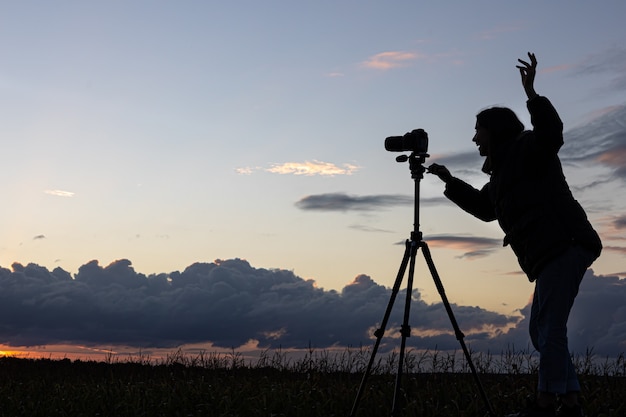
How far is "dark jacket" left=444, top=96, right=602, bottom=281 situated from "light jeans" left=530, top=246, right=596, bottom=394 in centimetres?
11

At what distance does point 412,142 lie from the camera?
24.3 feet

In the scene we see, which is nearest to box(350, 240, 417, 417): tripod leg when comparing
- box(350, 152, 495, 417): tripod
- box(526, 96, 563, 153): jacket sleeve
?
box(350, 152, 495, 417): tripod

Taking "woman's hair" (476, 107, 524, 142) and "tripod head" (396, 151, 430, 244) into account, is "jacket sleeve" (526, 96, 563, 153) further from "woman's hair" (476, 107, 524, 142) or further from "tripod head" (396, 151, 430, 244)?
"tripod head" (396, 151, 430, 244)

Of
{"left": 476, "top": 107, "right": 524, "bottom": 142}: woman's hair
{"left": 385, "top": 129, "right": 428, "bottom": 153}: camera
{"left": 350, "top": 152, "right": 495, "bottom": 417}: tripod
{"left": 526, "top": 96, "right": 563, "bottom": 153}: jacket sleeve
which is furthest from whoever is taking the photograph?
{"left": 385, "top": 129, "right": 428, "bottom": 153}: camera

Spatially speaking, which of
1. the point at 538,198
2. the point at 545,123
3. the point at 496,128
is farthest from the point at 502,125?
the point at 538,198

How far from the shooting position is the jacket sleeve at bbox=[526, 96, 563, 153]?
597 centimetres

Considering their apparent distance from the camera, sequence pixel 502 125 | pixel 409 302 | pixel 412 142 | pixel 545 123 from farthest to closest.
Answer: pixel 412 142 < pixel 409 302 < pixel 502 125 < pixel 545 123

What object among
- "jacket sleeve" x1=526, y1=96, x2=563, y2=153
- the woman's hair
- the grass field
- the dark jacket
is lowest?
the grass field

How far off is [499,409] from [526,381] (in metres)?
1.59

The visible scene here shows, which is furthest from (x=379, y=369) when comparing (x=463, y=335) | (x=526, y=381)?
(x=463, y=335)

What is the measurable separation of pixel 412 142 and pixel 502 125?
107cm

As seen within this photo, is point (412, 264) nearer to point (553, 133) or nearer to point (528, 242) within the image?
point (528, 242)

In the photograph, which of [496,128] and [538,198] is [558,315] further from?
[496,128]

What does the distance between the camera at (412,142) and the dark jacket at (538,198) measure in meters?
0.95
